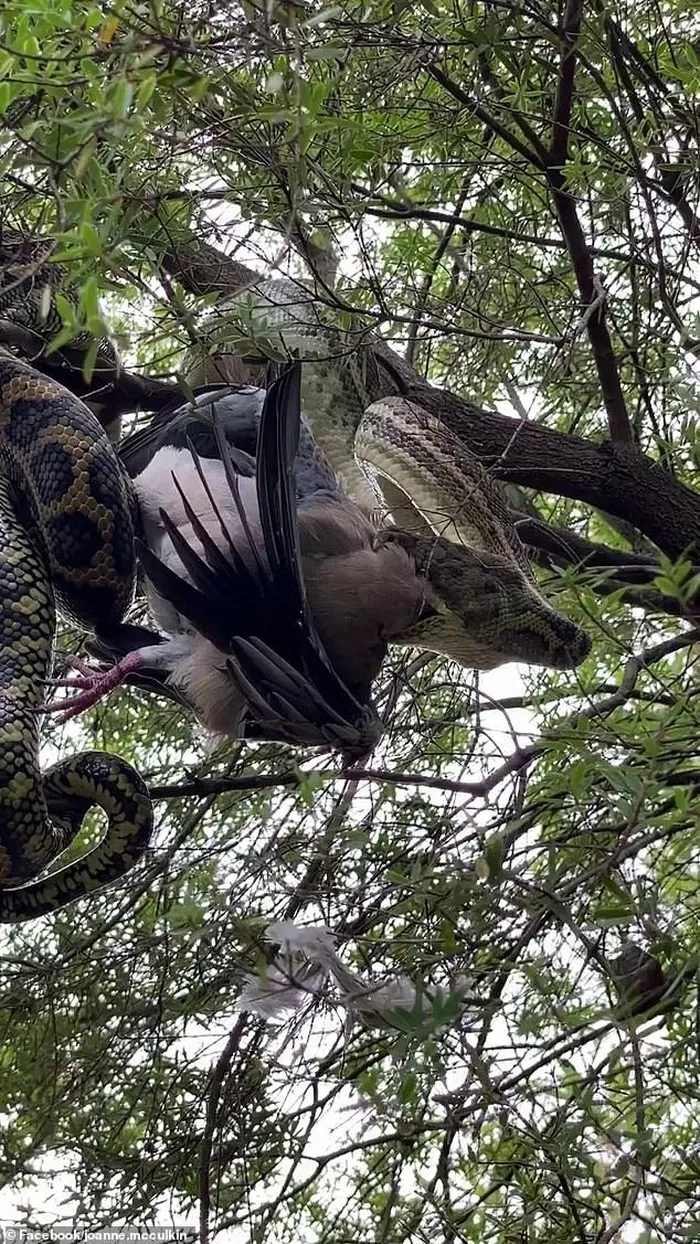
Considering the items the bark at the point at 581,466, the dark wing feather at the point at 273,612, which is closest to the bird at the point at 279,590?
the dark wing feather at the point at 273,612

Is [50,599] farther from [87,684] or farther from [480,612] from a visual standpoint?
[480,612]

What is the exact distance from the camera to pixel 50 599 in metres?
1.89

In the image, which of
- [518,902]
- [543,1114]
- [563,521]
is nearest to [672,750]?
[518,902]

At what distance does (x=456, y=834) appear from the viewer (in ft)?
6.50

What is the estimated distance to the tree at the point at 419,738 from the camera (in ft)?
4.80

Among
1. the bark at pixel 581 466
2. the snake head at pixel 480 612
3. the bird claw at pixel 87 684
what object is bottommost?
the snake head at pixel 480 612

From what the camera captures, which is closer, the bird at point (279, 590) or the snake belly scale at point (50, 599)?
the bird at point (279, 590)

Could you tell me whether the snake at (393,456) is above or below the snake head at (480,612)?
above

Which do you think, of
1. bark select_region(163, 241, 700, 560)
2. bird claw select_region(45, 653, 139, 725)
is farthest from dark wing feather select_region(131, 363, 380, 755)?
bark select_region(163, 241, 700, 560)

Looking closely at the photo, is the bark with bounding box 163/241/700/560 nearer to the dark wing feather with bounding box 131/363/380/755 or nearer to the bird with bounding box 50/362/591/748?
the bird with bounding box 50/362/591/748

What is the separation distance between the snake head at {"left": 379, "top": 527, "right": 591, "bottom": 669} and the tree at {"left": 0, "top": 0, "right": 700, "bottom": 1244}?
0.17ft

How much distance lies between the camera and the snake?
1790mm

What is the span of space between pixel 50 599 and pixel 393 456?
61 centimetres

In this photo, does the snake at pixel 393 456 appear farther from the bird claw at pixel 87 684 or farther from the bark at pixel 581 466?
the bird claw at pixel 87 684
